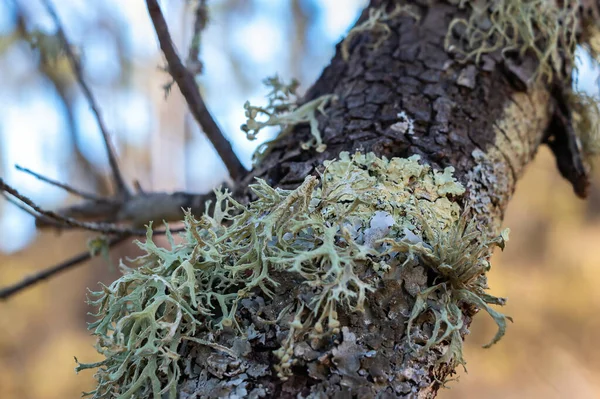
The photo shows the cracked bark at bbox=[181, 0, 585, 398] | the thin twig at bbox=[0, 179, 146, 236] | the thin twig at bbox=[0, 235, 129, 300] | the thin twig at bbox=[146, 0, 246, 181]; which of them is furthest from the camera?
the thin twig at bbox=[0, 235, 129, 300]

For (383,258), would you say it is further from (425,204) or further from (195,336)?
(195,336)

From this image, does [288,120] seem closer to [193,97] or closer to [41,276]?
[193,97]

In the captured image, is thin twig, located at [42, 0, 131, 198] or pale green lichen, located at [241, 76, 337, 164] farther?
thin twig, located at [42, 0, 131, 198]

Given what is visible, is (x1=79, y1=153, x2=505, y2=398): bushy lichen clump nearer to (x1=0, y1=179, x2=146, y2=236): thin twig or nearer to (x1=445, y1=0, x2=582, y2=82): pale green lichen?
(x1=0, y1=179, x2=146, y2=236): thin twig

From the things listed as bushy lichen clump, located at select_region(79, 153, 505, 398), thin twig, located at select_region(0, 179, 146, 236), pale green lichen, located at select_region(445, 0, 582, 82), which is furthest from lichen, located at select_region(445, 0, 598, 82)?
thin twig, located at select_region(0, 179, 146, 236)

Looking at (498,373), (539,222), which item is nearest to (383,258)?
(498,373)

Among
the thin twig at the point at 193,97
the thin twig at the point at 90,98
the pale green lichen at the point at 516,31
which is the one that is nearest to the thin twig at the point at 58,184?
the thin twig at the point at 90,98

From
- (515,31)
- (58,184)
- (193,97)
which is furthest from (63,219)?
(515,31)
